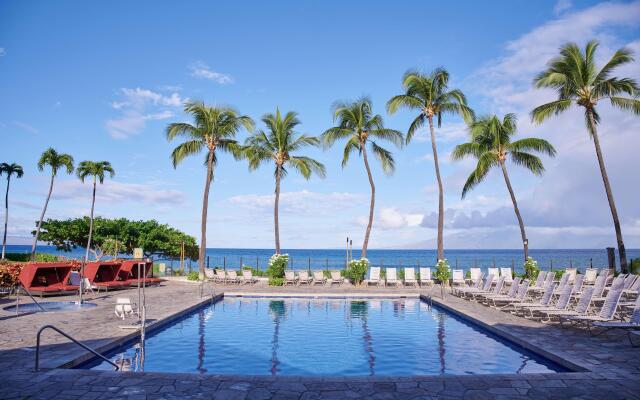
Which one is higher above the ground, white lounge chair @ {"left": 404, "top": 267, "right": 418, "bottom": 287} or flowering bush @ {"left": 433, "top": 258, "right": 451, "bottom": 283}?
flowering bush @ {"left": 433, "top": 258, "right": 451, "bottom": 283}

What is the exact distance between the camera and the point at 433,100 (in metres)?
26.4

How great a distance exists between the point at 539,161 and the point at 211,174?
66.6ft

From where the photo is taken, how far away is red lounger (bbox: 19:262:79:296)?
16203mm

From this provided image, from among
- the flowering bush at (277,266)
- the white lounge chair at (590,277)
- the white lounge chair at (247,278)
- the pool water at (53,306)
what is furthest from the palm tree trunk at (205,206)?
the white lounge chair at (590,277)

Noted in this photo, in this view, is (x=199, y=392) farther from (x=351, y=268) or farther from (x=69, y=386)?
(x=351, y=268)

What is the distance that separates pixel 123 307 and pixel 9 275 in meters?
7.79

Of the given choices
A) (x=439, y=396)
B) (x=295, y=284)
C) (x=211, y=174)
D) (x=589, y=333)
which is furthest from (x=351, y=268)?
(x=439, y=396)

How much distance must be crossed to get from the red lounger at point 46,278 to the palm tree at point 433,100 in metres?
18.5

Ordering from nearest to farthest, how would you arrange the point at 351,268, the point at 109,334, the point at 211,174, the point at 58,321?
1. the point at 109,334
2. the point at 58,321
3. the point at 351,268
4. the point at 211,174

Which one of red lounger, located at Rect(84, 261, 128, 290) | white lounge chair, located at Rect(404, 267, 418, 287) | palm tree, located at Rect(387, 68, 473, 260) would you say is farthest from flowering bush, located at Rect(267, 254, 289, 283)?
palm tree, located at Rect(387, 68, 473, 260)

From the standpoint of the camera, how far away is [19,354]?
772 centimetres

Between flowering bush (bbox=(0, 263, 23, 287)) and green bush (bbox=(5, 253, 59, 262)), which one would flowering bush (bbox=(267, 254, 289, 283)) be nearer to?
flowering bush (bbox=(0, 263, 23, 287))

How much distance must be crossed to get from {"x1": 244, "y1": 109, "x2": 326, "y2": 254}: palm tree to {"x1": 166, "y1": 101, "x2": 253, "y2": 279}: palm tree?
3.29ft

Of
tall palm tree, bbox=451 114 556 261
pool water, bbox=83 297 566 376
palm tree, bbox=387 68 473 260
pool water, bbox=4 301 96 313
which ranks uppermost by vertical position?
palm tree, bbox=387 68 473 260
